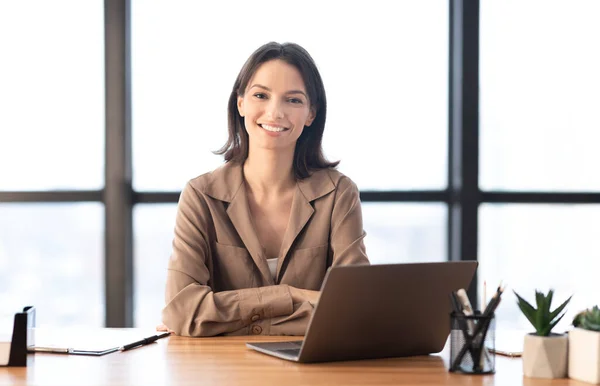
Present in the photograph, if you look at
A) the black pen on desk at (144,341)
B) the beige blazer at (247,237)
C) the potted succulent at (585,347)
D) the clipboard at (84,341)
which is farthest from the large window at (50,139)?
A: the potted succulent at (585,347)

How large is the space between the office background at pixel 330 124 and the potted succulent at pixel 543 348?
2.37 m

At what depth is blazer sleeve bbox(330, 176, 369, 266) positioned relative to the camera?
2.57 meters

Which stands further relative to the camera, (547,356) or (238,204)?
(238,204)

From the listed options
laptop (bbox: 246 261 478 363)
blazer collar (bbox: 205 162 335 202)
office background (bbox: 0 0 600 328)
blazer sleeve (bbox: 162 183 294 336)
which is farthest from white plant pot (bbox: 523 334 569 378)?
office background (bbox: 0 0 600 328)

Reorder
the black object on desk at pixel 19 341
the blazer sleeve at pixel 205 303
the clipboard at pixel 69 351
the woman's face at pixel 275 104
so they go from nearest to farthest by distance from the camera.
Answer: the black object on desk at pixel 19 341
the clipboard at pixel 69 351
the blazer sleeve at pixel 205 303
the woman's face at pixel 275 104

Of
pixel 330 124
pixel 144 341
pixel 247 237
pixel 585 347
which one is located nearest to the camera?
pixel 585 347

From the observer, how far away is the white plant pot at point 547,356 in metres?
1.61

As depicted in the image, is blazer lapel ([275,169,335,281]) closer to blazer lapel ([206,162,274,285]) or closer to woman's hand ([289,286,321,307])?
blazer lapel ([206,162,274,285])

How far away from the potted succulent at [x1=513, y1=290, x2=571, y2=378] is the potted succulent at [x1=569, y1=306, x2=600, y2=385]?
19 millimetres

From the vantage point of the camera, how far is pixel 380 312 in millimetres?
1714

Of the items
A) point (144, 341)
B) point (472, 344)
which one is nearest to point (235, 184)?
point (144, 341)

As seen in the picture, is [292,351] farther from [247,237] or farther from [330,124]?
[330,124]

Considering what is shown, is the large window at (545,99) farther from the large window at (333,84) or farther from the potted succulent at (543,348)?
the potted succulent at (543,348)

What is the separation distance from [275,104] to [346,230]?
1.52 ft
